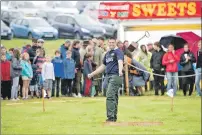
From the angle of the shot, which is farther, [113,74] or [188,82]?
[188,82]

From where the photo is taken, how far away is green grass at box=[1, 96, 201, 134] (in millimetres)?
16891

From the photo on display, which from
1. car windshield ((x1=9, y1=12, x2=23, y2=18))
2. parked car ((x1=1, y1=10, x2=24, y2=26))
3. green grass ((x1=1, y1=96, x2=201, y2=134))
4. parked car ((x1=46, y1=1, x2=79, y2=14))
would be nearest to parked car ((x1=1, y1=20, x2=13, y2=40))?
parked car ((x1=1, y1=10, x2=24, y2=26))

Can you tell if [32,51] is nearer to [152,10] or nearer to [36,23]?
[152,10]

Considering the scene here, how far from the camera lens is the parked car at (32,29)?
46.2 metres

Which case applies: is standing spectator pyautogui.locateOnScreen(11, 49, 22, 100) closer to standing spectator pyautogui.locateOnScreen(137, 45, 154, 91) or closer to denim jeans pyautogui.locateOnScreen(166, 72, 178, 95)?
standing spectator pyautogui.locateOnScreen(137, 45, 154, 91)

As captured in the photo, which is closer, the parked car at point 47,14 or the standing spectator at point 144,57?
the standing spectator at point 144,57

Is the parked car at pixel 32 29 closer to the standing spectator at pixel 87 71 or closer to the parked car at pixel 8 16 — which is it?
the parked car at pixel 8 16

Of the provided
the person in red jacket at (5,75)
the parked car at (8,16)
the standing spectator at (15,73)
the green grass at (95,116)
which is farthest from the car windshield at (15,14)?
the green grass at (95,116)

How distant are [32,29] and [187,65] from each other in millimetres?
20325

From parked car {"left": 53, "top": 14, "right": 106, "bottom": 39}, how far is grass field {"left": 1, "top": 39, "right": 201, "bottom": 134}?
74.4 ft

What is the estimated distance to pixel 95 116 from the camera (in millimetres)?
19516

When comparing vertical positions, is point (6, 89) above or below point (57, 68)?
below

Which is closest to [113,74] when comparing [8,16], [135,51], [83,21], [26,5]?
[135,51]

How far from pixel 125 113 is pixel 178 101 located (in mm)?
4163
